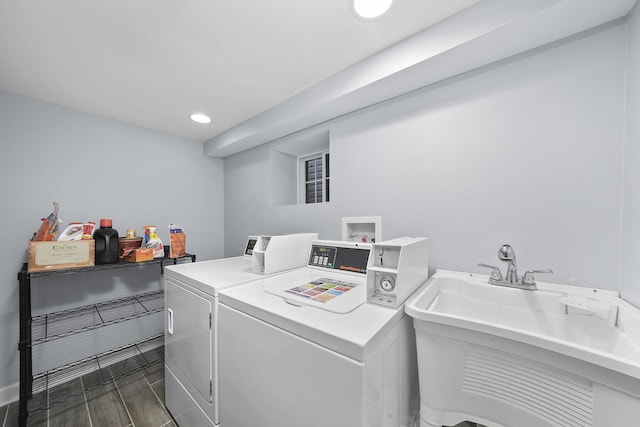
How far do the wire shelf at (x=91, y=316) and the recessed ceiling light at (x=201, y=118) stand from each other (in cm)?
179

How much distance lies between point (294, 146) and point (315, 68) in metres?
0.89

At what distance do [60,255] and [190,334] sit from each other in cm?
112

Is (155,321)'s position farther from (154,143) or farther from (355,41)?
(355,41)

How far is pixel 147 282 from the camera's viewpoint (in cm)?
233

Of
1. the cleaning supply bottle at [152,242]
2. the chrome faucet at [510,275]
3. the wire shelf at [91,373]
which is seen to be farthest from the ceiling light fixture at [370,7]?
the wire shelf at [91,373]

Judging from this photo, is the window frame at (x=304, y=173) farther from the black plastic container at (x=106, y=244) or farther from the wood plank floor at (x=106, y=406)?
the wood plank floor at (x=106, y=406)

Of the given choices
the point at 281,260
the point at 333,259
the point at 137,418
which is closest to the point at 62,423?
the point at 137,418

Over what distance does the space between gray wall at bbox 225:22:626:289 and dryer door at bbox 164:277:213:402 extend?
46.3 inches

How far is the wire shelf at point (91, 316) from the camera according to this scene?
70.0 inches

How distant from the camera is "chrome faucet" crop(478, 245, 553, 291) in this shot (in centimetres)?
105

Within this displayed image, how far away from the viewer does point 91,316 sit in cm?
200

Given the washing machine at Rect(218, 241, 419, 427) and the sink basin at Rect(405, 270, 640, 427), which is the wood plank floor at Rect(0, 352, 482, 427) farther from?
the sink basin at Rect(405, 270, 640, 427)

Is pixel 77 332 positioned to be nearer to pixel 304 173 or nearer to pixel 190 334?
pixel 190 334

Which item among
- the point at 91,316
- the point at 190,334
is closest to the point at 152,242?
the point at 91,316
